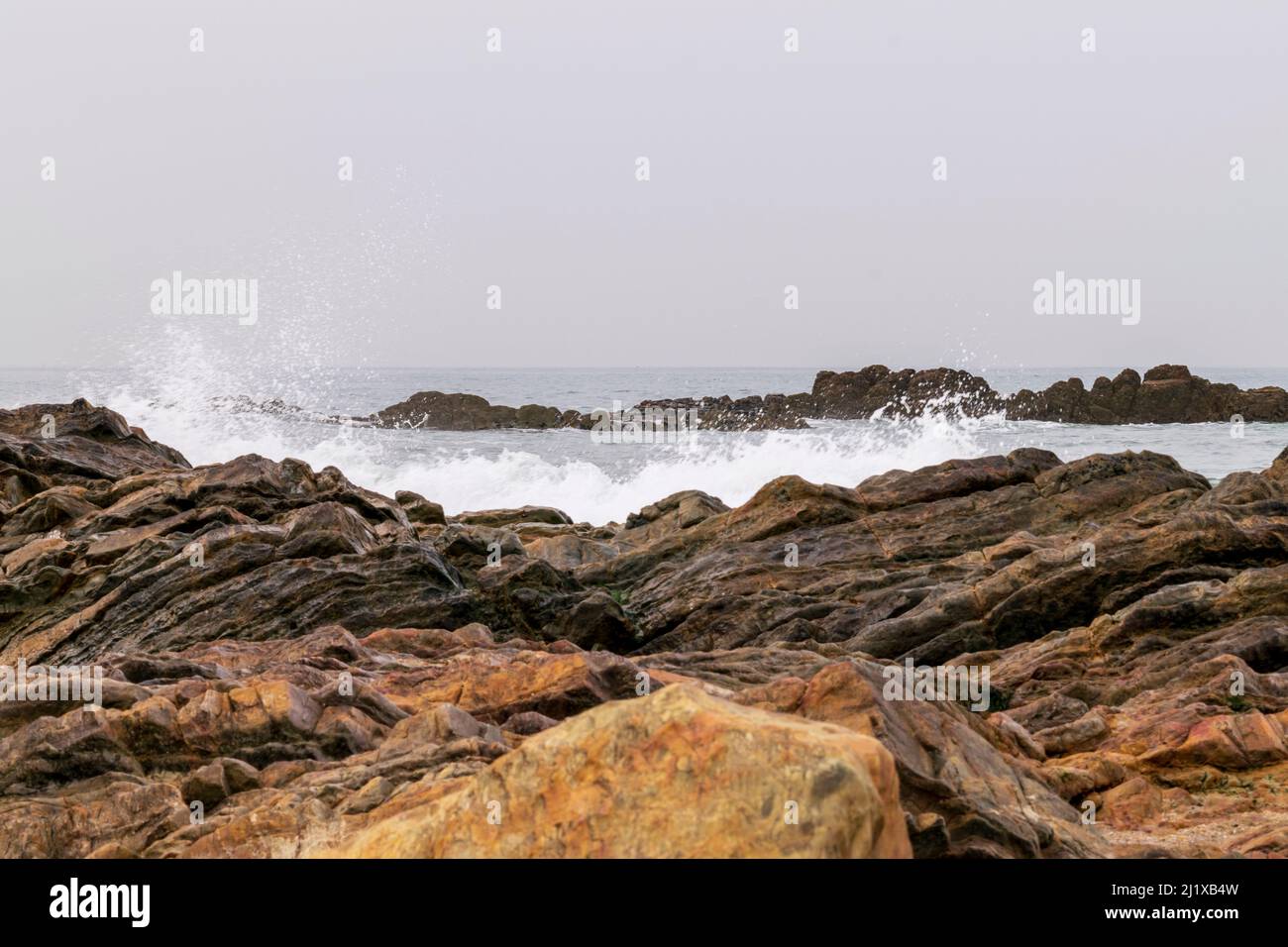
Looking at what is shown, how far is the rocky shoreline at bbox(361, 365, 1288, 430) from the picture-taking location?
6419 centimetres

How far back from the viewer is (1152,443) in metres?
46.9

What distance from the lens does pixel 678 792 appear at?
526 centimetres

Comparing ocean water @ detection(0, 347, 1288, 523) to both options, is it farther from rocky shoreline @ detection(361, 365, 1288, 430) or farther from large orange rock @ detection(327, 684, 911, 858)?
large orange rock @ detection(327, 684, 911, 858)

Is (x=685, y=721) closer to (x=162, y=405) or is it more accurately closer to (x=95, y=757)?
(x=95, y=757)

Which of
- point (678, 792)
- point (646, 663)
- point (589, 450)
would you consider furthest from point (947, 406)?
point (678, 792)

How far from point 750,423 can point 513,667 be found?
187ft

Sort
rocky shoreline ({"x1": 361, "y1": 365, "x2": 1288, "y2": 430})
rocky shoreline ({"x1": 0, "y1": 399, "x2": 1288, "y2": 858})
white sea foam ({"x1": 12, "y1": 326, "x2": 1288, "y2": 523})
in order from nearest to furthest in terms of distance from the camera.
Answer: rocky shoreline ({"x1": 0, "y1": 399, "x2": 1288, "y2": 858})
white sea foam ({"x1": 12, "y1": 326, "x2": 1288, "y2": 523})
rocky shoreline ({"x1": 361, "y1": 365, "x2": 1288, "y2": 430})

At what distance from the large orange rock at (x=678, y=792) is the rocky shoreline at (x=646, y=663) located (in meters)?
0.01

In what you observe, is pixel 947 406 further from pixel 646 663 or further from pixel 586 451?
pixel 646 663

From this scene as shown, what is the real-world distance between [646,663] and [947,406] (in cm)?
5957

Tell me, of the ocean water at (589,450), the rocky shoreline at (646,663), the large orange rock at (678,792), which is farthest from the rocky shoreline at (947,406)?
the large orange rock at (678,792)

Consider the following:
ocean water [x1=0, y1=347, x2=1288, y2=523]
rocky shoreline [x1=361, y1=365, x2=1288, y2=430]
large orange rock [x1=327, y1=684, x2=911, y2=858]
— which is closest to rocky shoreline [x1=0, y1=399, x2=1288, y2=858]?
large orange rock [x1=327, y1=684, x2=911, y2=858]

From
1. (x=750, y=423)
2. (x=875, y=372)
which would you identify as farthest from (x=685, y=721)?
(x=875, y=372)

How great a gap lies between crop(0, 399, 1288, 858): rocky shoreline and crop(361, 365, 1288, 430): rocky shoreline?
4180 centimetres
